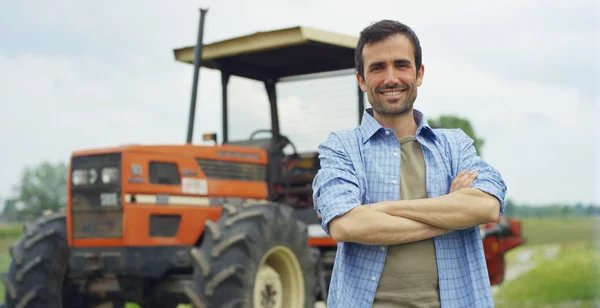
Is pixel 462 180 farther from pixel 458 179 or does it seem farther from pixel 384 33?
pixel 384 33

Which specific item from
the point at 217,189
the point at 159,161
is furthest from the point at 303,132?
the point at 159,161

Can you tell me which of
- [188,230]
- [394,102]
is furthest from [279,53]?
[394,102]

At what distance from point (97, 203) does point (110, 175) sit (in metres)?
0.26

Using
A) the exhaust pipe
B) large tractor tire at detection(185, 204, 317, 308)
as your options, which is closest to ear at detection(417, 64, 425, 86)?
large tractor tire at detection(185, 204, 317, 308)

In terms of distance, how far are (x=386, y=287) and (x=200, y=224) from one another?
13.8 feet

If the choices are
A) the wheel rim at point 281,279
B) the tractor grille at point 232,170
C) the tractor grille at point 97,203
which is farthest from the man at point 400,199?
the tractor grille at point 232,170

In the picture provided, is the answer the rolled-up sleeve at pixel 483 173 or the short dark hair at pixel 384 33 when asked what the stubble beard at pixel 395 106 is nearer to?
the short dark hair at pixel 384 33

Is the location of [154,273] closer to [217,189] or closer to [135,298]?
[135,298]

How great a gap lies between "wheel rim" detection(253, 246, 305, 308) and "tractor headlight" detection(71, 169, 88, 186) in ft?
5.29

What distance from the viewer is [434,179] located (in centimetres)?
233

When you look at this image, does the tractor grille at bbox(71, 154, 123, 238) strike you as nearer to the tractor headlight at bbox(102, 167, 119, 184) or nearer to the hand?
the tractor headlight at bbox(102, 167, 119, 184)

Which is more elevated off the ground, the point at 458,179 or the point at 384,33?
the point at 384,33

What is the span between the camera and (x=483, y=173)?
2389 millimetres

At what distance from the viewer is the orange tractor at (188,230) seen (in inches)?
223
